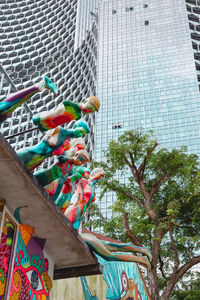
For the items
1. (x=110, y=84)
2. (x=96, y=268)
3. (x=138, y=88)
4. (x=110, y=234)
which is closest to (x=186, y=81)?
(x=138, y=88)

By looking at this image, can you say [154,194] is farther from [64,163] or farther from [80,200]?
[64,163]

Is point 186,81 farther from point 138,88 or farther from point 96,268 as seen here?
point 96,268

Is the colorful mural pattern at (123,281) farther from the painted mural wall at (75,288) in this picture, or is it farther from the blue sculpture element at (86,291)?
the blue sculpture element at (86,291)

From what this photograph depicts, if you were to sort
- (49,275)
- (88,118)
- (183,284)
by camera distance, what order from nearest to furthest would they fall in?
(49,275) → (183,284) → (88,118)

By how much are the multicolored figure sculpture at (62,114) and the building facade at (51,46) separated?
2317 inches

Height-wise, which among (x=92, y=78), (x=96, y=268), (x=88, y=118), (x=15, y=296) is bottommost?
(x=88, y=118)

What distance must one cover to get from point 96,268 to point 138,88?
57095 millimetres

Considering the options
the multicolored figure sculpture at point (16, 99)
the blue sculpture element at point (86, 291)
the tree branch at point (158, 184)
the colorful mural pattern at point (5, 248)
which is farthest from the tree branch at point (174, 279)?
the multicolored figure sculpture at point (16, 99)

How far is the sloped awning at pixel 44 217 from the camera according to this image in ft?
15.0

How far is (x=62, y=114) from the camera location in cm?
535

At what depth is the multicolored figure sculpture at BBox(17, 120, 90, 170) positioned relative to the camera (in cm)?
553

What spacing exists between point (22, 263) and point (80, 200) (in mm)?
2135

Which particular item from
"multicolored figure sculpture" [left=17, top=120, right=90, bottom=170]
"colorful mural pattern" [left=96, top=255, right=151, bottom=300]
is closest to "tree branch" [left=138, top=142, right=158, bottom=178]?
"colorful mural pattern" [left=96, top=255, right=151, bottom=300]

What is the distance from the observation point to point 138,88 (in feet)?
203
